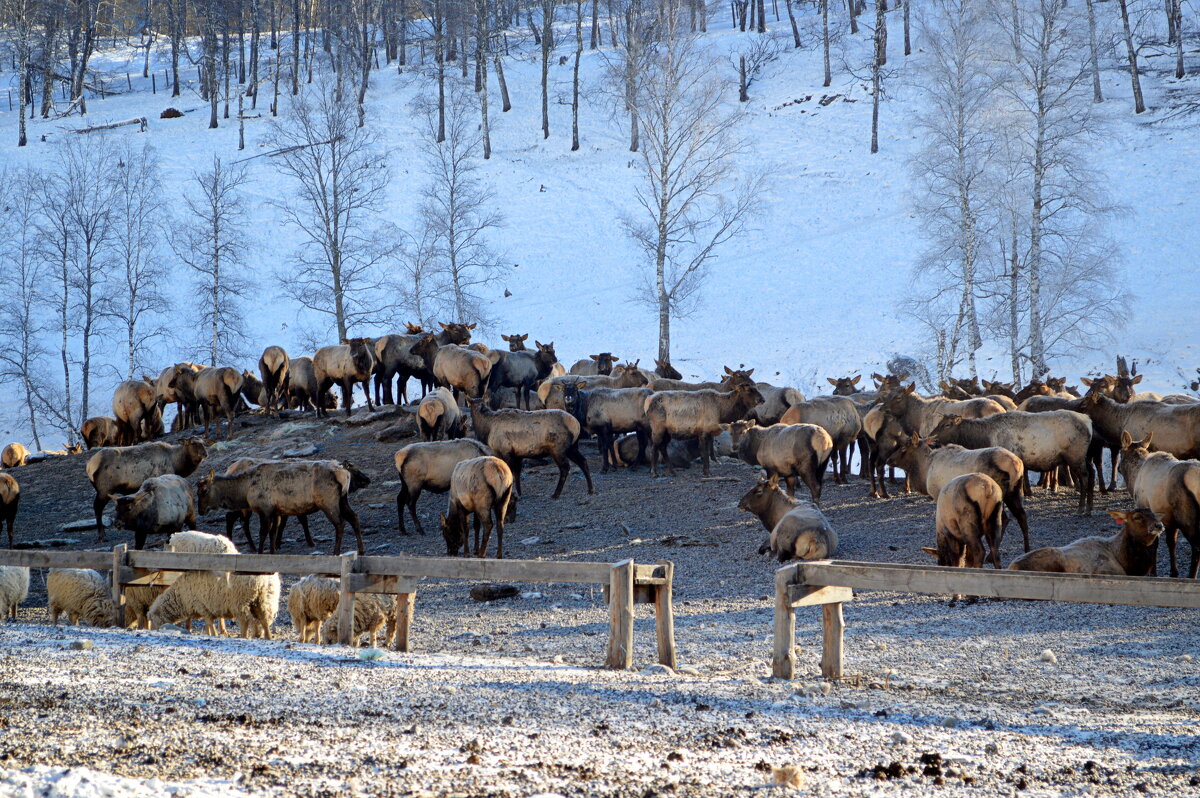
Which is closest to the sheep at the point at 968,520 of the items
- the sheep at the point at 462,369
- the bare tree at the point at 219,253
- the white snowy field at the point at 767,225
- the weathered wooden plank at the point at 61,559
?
the weathered wooden plank at the point at 61,559

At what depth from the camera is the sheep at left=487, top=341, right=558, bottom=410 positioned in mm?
25156

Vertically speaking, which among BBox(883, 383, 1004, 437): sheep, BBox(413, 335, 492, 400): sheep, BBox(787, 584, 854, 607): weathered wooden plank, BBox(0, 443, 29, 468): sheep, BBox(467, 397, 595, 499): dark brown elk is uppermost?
BBox(413, 335, 492, 400): sheep

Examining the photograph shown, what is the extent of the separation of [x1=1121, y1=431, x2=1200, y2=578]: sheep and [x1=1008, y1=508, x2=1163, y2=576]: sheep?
0.88 m

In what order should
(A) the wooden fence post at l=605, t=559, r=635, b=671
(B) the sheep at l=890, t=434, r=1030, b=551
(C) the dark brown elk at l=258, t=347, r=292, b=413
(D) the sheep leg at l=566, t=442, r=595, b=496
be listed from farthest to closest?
(C) the dark brown elk at l=258, t=347, r=292, b=413, (D) the sheep leg at l=566, t=442, r=595, b=496, (B) the sheep at l=890, t=434, r=1030, b=551, (A) the wooden fence post at l=605, t=559, r=635, b=671

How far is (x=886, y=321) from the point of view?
121 ft

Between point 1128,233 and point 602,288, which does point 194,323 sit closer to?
point 602,288

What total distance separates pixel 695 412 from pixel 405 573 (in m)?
11.9

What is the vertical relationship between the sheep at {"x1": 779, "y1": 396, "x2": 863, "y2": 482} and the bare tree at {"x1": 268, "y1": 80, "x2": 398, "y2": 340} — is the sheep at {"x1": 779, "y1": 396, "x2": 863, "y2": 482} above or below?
below

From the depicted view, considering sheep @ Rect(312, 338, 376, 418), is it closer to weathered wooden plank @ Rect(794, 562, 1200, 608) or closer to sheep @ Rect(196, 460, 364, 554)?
sheep @ Rect(196, 460, 364, 554)

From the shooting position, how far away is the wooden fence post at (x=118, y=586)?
35.5ft

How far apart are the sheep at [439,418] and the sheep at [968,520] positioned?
10.6 meters

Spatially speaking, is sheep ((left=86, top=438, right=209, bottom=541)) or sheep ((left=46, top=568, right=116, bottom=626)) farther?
sheep ((left=86, top=438, right=209, bottom=541))

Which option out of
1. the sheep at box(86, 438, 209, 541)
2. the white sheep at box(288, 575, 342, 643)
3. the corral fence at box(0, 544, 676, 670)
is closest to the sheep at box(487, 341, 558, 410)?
the sheep at box(86, 438, 209, 541)

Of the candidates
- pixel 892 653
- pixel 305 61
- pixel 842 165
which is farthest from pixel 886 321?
pixel 305 61
